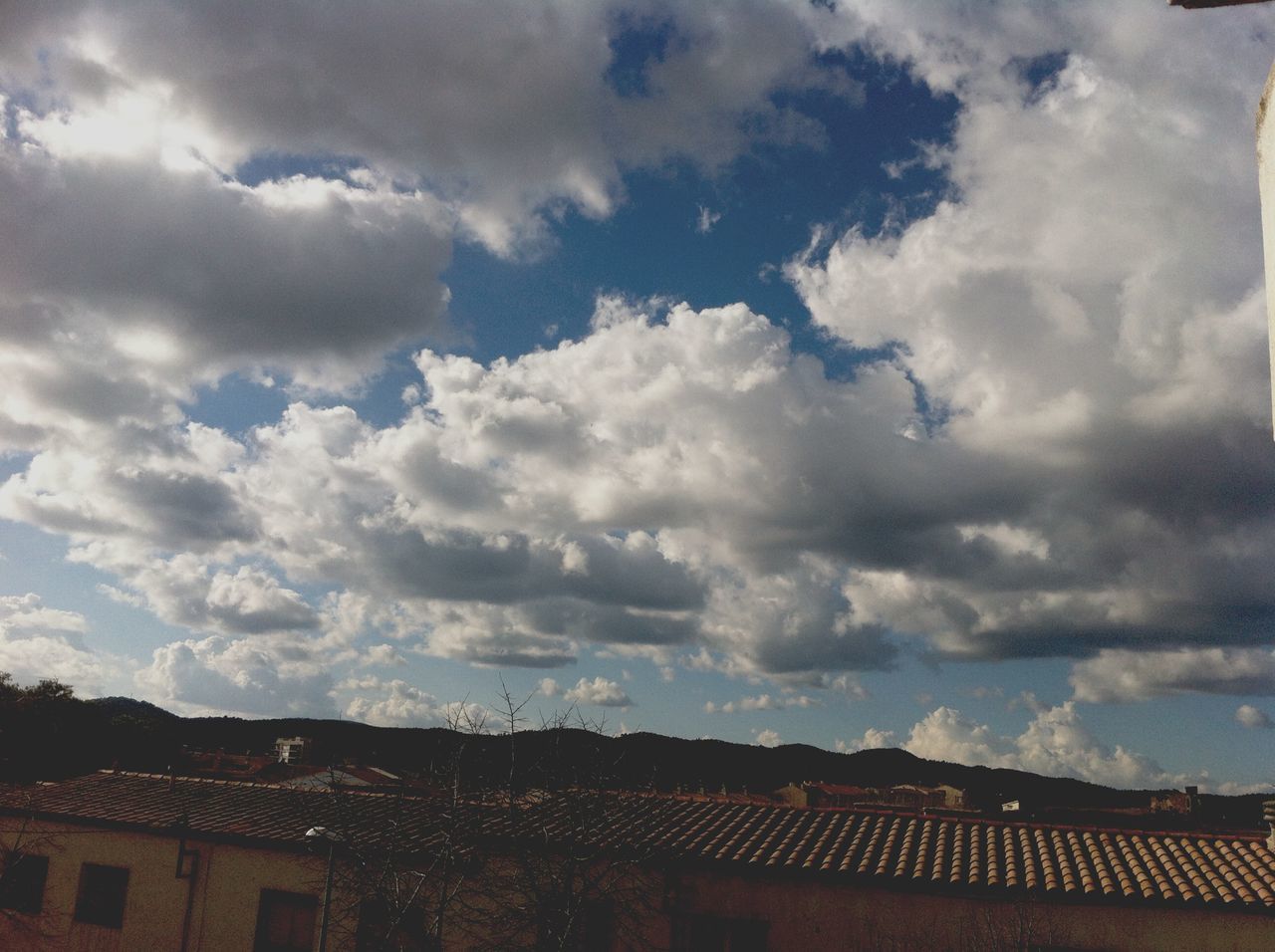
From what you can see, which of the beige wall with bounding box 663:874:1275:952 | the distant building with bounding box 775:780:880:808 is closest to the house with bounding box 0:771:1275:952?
the beige wall with bounding box 663:874:1275:952

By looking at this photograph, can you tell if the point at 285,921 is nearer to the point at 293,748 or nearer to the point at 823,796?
the point at 823,796

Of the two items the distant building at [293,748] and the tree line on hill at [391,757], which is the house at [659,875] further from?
the distant building at [293,748]

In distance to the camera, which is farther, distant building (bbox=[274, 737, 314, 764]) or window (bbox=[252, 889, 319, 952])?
distant building (bbox=[274, 737, 314, 764])

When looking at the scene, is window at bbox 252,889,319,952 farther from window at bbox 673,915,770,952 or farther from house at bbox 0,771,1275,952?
window at bbox 673,915,770,952

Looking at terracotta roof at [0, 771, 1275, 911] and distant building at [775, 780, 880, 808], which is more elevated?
terracotta roof at [0, 771, 1275, 911]

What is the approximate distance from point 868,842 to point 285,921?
1152cm

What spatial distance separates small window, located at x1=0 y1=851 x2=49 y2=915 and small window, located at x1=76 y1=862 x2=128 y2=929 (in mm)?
1086

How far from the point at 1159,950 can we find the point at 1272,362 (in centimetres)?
1292

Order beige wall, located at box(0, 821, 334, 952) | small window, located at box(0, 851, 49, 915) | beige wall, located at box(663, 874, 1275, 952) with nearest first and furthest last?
beige wall, located at box(663, 874, 1275, 952)
beige wall, located at box(0, 821, 334, 952)
small window, located at box(0, 851, 49, 915)

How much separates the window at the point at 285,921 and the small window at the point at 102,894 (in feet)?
12.4

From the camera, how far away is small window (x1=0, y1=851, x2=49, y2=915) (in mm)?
20984

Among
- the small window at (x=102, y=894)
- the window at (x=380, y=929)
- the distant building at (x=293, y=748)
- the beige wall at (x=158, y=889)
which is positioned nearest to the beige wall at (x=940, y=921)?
the window at (x=380, y=929)

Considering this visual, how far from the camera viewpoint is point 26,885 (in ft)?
69.9

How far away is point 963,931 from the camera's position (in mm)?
14492
